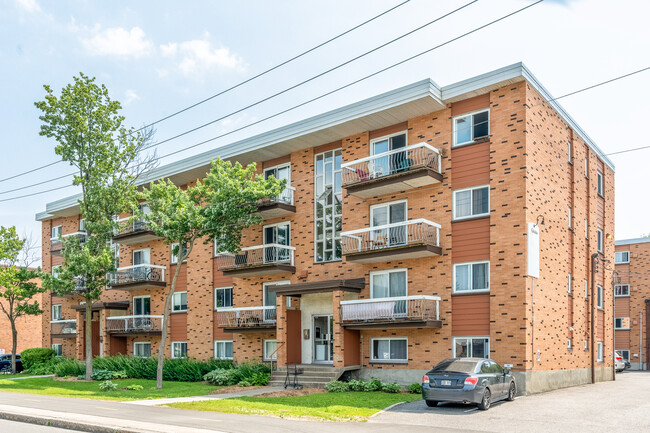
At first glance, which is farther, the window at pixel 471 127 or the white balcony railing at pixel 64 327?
the white balcony railing at pixel 64 327

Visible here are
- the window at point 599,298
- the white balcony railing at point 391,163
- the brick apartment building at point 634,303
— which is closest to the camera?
the white balcony railing at point 391,163

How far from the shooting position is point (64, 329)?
4294 centimetres

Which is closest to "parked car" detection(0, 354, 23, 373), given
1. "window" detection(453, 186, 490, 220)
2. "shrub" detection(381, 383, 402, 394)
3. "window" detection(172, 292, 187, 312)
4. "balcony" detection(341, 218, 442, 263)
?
"window" detection(172, 292, 187, 312)

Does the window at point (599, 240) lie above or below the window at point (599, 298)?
above

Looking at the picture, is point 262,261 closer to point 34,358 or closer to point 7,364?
point 34,358

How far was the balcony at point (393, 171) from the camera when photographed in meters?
24.6

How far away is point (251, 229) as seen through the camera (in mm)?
32281

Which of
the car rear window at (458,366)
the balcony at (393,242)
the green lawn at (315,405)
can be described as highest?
the balcony at (393,242)

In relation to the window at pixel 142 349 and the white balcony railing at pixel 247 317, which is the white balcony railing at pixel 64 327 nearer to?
the window at pixel 142 349

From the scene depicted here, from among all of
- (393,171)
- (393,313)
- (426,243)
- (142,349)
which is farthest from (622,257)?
(142,349)

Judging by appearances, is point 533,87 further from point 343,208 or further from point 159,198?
point 159,198

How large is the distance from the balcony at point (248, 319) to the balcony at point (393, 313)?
5.00m

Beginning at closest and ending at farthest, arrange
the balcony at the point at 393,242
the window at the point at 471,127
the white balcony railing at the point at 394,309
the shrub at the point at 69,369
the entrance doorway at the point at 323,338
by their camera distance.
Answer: the white balcony railing at the point at 394,309 → the balcony at the point at 393,242 → the window at the point at 471,127 → the entrance doorway at the point at 323,338 → the shrub at the point at 69,369

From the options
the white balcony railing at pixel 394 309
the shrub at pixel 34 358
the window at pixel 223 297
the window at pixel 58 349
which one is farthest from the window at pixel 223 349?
the window at pixel 58 349
